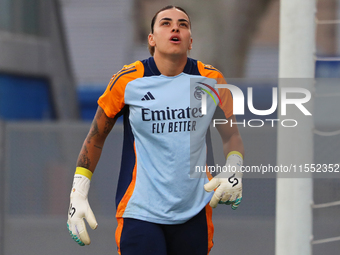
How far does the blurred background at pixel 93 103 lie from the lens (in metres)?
5.86

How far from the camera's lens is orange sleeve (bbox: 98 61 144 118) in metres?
2.88

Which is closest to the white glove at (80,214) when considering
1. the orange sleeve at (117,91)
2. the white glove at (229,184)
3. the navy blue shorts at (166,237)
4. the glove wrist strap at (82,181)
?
the glove wrist strap at (82,181)

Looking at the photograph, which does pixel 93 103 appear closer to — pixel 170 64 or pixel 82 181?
pixel 82 181

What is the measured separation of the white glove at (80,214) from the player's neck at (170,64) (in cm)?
77

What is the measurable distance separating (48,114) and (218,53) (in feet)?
12.6

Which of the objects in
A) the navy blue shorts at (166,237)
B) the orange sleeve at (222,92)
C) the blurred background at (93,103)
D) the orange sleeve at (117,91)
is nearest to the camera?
the navy blue shorts at (166,237)

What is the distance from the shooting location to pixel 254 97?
10977 mm

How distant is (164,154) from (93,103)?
10.3m

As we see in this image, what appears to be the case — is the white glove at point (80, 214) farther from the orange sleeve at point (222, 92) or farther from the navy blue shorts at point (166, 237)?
the orange sleeve at point (222, 92)

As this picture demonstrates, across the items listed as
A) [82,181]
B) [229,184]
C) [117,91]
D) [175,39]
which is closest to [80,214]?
[82,181]

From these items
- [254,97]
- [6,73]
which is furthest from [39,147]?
[254,97]

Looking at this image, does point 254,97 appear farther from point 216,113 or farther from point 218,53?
point 216,113

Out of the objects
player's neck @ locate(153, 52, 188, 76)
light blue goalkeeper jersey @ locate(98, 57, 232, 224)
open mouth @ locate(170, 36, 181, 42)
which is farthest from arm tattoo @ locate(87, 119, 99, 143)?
open mouth @ locate(170, 36, 181, 42)

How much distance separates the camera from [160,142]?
2.80 meters
